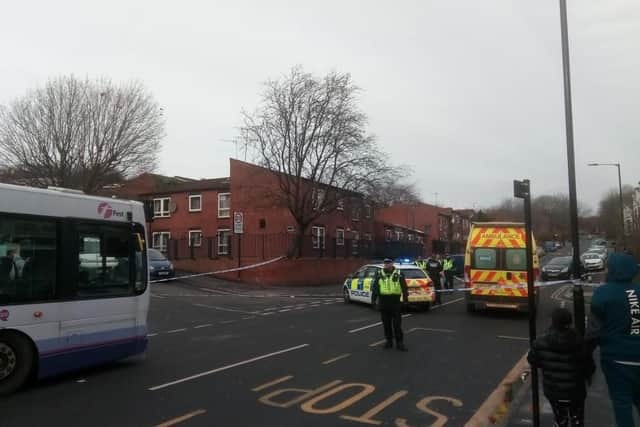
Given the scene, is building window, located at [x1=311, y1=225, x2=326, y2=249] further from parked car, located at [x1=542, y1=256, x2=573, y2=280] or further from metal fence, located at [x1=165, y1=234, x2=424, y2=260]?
parked car, located at [x1=542, y1=256, x2=573, y2=280]

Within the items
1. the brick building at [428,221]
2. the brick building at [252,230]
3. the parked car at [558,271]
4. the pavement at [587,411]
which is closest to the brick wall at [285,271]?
the brick building at [252,230]

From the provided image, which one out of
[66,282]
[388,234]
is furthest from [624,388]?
[388,234]

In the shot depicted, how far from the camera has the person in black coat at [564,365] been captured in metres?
4.53

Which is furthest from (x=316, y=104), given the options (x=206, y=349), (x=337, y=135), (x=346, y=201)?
(x=206, y=349)

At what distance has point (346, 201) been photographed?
32.3 m

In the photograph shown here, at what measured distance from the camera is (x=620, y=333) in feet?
14.4

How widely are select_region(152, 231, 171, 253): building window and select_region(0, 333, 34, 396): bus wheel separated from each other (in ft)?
100

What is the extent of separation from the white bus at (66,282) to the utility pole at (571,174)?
6.50m

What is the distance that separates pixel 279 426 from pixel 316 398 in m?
1.19

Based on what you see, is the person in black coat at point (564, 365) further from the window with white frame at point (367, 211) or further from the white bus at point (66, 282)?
the window with white frame at point (367, 211)

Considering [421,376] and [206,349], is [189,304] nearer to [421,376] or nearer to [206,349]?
[206,349]

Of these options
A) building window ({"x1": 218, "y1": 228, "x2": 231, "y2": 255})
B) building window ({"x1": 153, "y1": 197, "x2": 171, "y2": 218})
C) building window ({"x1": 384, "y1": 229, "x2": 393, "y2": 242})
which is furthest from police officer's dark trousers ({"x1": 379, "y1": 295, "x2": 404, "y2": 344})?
building window ({"x1": 384, "y1": 229, "x2": 393, "y2": 242})

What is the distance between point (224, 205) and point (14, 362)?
2858 centimetres

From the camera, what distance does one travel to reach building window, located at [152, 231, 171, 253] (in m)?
37.6
